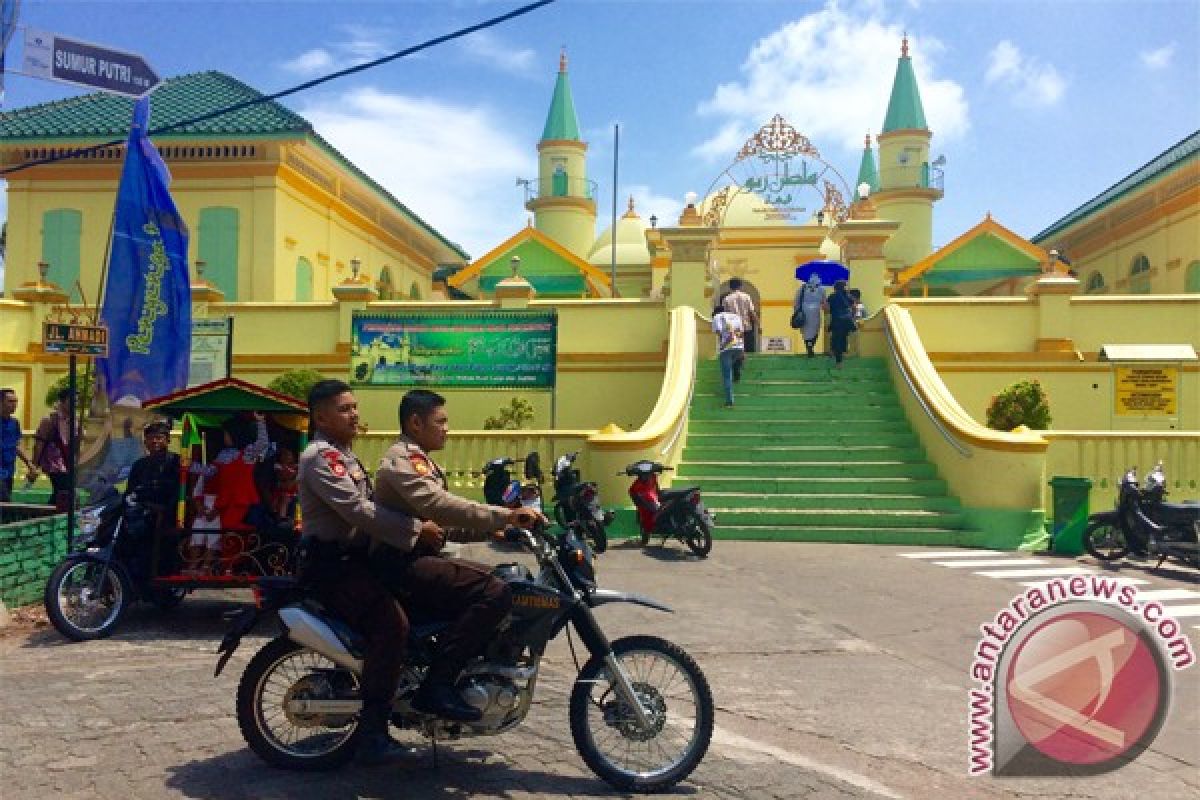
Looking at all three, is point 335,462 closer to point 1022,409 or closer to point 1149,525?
point 1149,525

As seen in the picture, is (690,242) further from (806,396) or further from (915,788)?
(915,788)

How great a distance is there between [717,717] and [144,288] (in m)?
9.22

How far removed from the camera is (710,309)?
742 inches

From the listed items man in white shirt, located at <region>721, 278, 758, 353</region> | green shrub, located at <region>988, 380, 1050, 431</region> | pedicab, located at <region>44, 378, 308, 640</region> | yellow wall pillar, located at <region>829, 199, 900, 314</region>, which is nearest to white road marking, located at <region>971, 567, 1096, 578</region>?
green shrub, located at <region>988, 380, 1050, 431</region>

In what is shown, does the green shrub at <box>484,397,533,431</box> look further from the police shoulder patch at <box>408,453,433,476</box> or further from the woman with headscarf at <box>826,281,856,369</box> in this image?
the police shoulder patch at <box>408,453,433,476</box>

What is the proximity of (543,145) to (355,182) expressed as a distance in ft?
47.1

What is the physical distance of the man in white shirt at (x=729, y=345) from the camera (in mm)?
15705

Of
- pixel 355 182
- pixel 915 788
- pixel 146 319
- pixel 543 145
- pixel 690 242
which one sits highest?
pixel 543 145

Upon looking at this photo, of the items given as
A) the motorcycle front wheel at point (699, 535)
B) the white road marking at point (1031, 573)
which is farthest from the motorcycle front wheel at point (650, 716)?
the white road marking at point (1031, 573)

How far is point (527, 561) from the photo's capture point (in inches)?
401

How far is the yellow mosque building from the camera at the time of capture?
12.8m

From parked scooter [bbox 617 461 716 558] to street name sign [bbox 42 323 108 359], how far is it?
5648mm

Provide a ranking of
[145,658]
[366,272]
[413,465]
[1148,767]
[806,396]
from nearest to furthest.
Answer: [413,465], [1148,767], [145,658], [806,396], [366,272]

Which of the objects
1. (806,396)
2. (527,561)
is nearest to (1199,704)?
(527,561)
